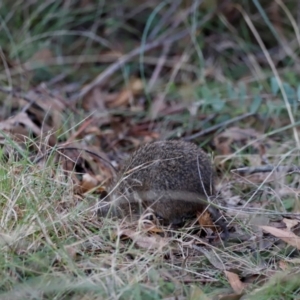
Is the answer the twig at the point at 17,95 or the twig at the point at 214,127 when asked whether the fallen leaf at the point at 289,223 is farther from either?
the twig at the point at 17,95

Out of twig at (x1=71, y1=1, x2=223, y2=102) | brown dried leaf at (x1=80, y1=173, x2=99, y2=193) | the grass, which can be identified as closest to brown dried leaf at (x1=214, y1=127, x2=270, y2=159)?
the grass

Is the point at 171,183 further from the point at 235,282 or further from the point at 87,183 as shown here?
the point at 235,282

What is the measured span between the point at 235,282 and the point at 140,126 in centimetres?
259

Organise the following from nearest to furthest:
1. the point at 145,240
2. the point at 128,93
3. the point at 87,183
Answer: the point at 145,240
the point at 87,183
the point at 128,93

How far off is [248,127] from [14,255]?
2631mm

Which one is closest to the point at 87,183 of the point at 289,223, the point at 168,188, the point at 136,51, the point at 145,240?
the point at 168,188

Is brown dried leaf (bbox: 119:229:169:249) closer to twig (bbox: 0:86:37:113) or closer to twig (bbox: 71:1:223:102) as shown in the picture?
twig (bbox: 0:86:37:113)

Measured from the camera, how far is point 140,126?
5727 mm

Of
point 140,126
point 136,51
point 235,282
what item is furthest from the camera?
point 136,51

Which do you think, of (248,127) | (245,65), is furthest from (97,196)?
(245,65)

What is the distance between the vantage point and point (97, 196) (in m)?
4.09

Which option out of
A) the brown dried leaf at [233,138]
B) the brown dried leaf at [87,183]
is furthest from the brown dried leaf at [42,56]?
the brown dried leaf at [87,183]

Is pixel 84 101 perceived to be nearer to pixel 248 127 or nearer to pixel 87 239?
pixel 248 127

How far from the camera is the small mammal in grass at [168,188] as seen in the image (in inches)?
153
